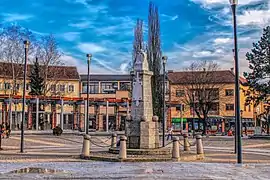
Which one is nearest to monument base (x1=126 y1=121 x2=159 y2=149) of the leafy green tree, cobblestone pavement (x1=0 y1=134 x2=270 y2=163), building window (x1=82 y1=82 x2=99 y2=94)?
cobblestone pavement (x1=0 y1=134 x2=270 y2=163)

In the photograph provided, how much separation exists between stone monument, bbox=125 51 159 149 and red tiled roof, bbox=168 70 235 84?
51.6 metres

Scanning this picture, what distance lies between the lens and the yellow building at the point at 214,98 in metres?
73.6

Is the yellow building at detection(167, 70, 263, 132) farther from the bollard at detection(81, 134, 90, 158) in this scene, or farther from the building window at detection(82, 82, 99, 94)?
the bollard at detection(81, 134, 90, 158)

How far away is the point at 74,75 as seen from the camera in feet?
293

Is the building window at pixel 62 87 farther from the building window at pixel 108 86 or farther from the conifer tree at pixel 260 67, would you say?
the conifer tree at pixel 260 67

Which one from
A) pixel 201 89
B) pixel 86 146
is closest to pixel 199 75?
pixel 201 89

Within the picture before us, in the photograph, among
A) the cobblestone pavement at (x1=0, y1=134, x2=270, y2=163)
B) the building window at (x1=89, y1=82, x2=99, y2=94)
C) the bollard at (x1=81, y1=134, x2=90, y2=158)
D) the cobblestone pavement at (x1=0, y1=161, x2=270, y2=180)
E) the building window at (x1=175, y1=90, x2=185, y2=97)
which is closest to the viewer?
the cobblestone pavement at (x1=0, y1=161, x2=270, y2=180)

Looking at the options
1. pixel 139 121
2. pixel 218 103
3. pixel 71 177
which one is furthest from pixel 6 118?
pixel 71 177

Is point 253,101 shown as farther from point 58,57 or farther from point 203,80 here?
point 58,57

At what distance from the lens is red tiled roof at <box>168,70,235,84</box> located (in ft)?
245

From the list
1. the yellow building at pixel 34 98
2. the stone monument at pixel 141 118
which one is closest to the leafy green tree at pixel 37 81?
the yellow building at pixel 34 98

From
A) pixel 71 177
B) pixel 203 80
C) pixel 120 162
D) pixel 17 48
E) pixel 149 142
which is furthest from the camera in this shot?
pixel 203 80

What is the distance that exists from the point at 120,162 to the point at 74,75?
237 ft

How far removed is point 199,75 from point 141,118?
2100 inches
